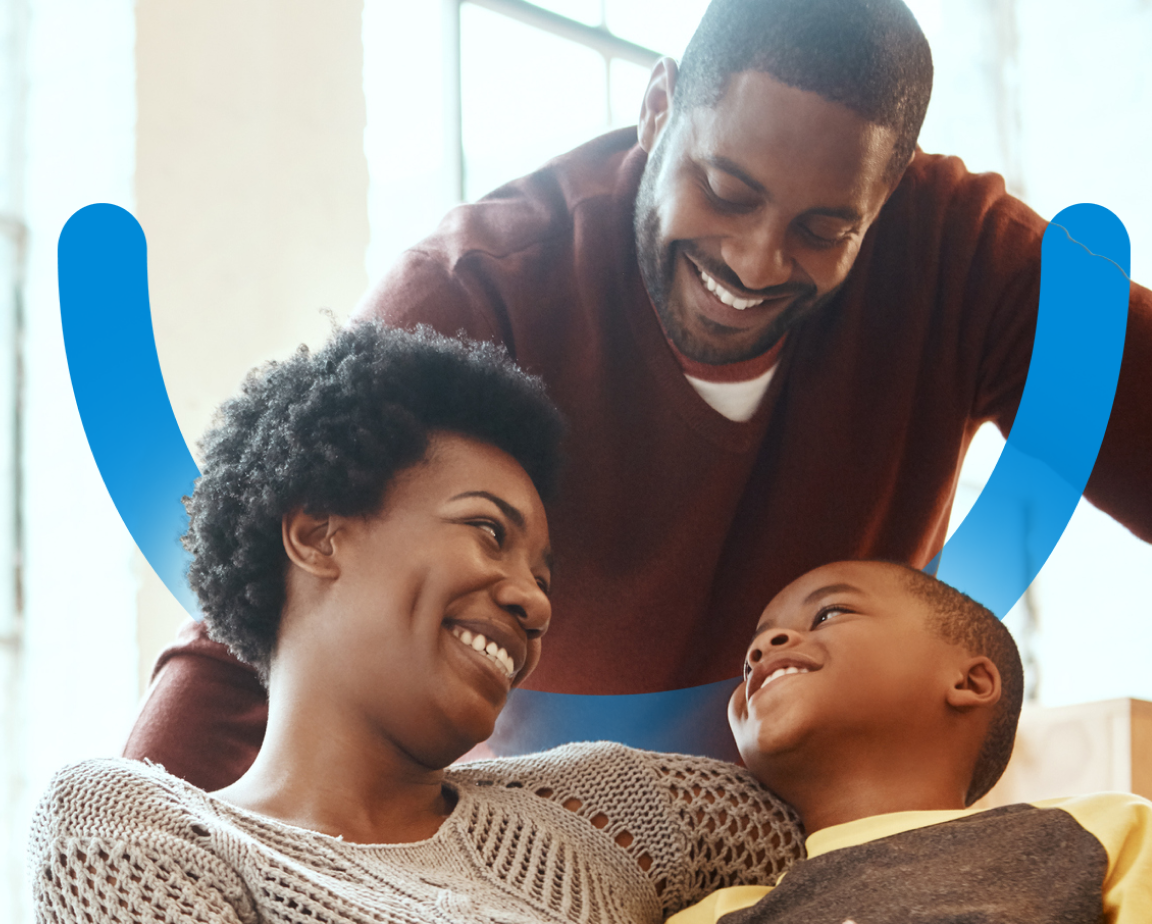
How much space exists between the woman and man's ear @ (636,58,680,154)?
30 centimetres

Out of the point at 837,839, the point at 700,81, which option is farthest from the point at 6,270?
the point at 837,839

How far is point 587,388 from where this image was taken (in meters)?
1.25

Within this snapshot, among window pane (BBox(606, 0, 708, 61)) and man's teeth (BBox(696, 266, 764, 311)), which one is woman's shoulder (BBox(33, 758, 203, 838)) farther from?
window pane (BBox(606, 0, 708, 61))

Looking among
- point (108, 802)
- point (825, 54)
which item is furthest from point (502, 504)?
point (825, 54)

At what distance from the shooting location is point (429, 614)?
945 mm

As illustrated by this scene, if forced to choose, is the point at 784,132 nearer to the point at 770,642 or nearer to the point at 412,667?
the point at 770,642

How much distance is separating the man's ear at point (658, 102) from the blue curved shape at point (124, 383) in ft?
1.79

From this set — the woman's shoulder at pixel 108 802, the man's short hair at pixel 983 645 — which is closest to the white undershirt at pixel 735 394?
the man's short hair at pixel 983 645

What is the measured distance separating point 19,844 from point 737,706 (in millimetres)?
1130

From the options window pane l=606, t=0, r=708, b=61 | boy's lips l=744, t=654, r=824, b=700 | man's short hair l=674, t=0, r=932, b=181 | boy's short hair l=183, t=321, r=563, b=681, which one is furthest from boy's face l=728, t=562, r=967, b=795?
window pane l=606, t=0, r=708, b=61

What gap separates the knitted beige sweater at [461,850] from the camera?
30.5 inches

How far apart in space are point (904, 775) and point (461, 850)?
0.35 meters

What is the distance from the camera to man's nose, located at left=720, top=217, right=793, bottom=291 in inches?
44.6

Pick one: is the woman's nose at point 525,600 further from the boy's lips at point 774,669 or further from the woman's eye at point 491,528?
the boy's lips at point 774,669
